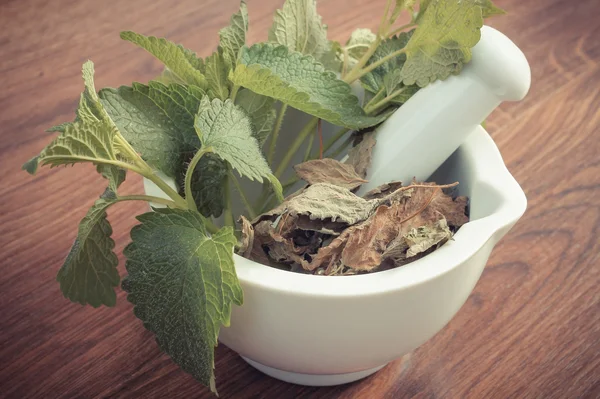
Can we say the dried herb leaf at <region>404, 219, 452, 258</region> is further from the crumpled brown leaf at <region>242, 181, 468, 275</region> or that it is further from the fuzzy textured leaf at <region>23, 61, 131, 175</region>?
the fuzzy textured leaf at <region>23, 61, 131, 175</region>

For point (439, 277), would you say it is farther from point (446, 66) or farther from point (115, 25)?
point (115, 25)

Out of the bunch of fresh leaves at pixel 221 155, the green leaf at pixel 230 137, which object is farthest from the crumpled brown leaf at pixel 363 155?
the green leaf at pixel 230 137

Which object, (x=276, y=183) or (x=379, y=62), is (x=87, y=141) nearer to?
(x=276, y=183)

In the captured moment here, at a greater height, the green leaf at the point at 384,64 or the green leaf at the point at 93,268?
the green leaf at the point at 384,64

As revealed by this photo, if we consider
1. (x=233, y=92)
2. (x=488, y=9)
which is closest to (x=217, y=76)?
(x=233, y=92)

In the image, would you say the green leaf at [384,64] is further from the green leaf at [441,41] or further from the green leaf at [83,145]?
the green leaf at [83,145]

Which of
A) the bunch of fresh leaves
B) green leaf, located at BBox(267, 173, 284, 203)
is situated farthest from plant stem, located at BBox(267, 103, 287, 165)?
green leaf, located at BBox(267, 173, 284, 203)
